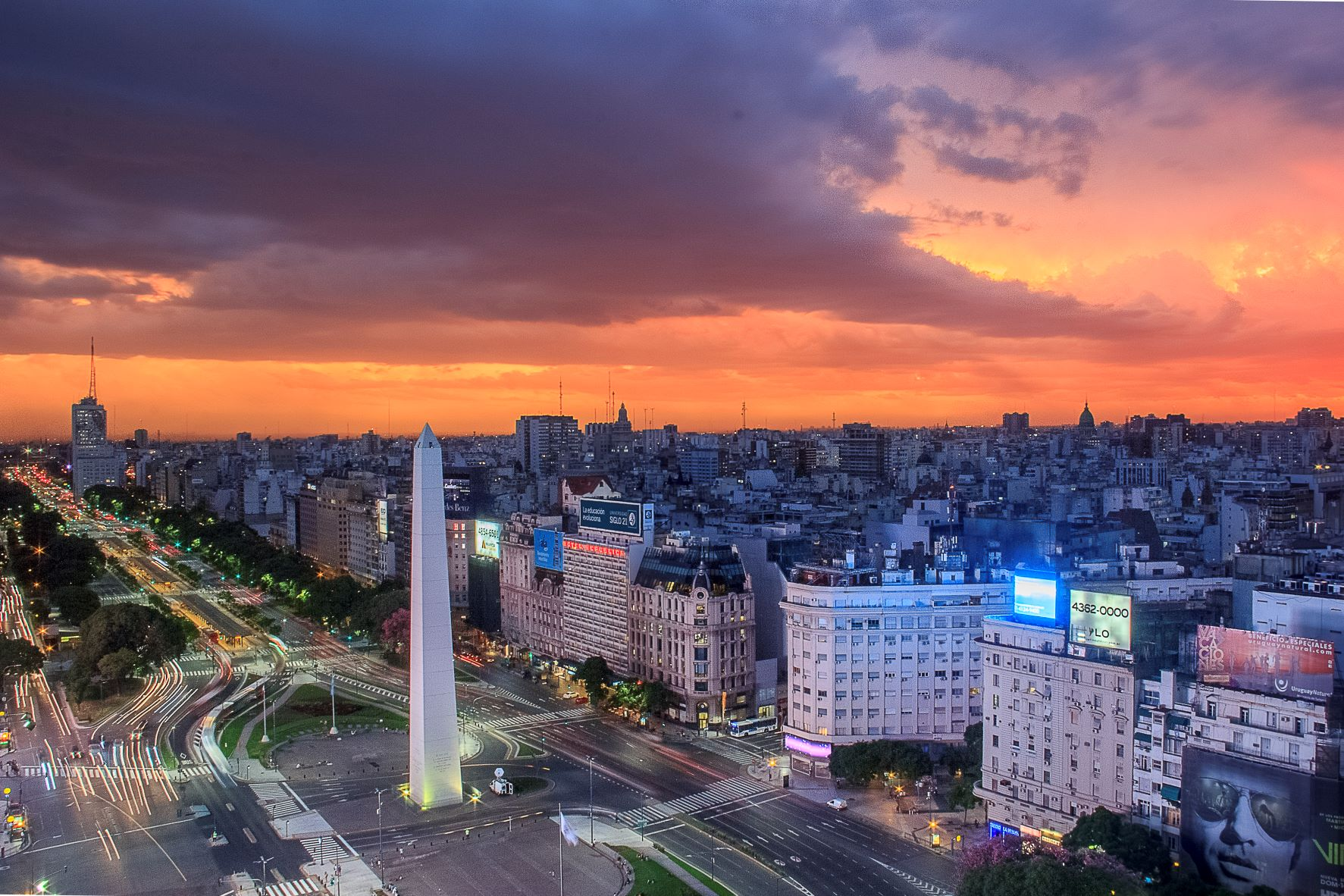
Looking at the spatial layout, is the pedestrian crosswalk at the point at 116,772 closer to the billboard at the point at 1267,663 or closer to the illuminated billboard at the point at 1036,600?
the illuminated billboard at the point at 1036,600

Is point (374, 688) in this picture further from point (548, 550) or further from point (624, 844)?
point (624, 844)

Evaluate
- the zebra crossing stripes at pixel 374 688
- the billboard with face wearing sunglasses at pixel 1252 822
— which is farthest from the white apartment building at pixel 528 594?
the billboard with face wearing sunglasses at pixel 1252 822

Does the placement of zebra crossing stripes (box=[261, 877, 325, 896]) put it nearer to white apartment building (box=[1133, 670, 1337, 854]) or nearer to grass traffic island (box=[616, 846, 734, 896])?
grass traffic island (box=[616, 846, 734, 896])

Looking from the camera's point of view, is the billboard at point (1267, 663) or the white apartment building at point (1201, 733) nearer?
the white apartment building at point (1201, 733)

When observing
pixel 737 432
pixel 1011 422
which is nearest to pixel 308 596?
pixel 1011 422

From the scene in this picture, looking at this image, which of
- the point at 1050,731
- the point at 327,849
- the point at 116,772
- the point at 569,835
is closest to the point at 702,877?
the point at 569,835

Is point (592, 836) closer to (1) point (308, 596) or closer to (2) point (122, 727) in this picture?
(2) point (122, 727)
